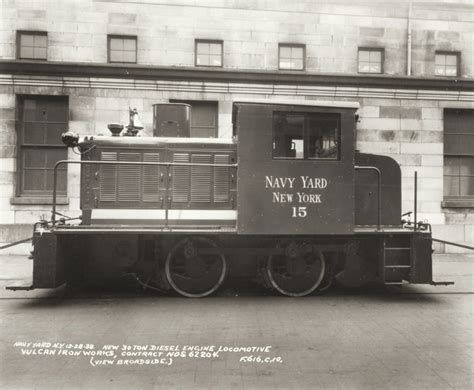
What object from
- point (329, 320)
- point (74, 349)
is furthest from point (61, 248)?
point (329, 320)

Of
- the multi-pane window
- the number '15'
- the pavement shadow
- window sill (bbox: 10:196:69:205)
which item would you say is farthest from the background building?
the number '15'

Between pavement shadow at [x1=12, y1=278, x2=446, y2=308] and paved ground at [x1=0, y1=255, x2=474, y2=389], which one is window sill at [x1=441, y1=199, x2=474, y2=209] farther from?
paved ground at [x1=0, y1=255, x2=474, y2=389]

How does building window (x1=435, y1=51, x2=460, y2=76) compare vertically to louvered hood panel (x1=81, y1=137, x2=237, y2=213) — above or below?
above

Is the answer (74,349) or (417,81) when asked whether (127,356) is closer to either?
(74,349)

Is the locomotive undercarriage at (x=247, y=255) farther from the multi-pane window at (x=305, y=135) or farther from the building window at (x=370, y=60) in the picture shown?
the building window at (x=370, y=60)

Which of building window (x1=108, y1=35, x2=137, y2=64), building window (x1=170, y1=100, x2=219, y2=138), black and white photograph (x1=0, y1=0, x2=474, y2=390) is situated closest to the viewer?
black and white photograph (x1=0, y1=0, x2=474, y2=390)

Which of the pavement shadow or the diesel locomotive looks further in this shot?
the pavement shadow

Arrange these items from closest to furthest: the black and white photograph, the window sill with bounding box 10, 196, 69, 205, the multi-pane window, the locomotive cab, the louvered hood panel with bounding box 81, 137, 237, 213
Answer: the black and white photograph
the locomotive cab
the multi-pane window
the louvered hood panel with bounding box 81, 137, 237, 213
the window sill with bounding box 10, 196, 69, 205

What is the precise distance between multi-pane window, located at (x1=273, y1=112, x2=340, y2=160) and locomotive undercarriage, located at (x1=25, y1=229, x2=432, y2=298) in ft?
4.78

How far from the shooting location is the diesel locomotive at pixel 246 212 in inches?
265

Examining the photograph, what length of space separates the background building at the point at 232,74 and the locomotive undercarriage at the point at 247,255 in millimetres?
4603

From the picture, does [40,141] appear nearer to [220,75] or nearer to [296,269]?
[220,75]

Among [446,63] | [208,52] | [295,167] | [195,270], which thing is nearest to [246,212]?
[295,167]

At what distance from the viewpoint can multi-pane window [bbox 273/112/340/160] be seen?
22.4 ft
